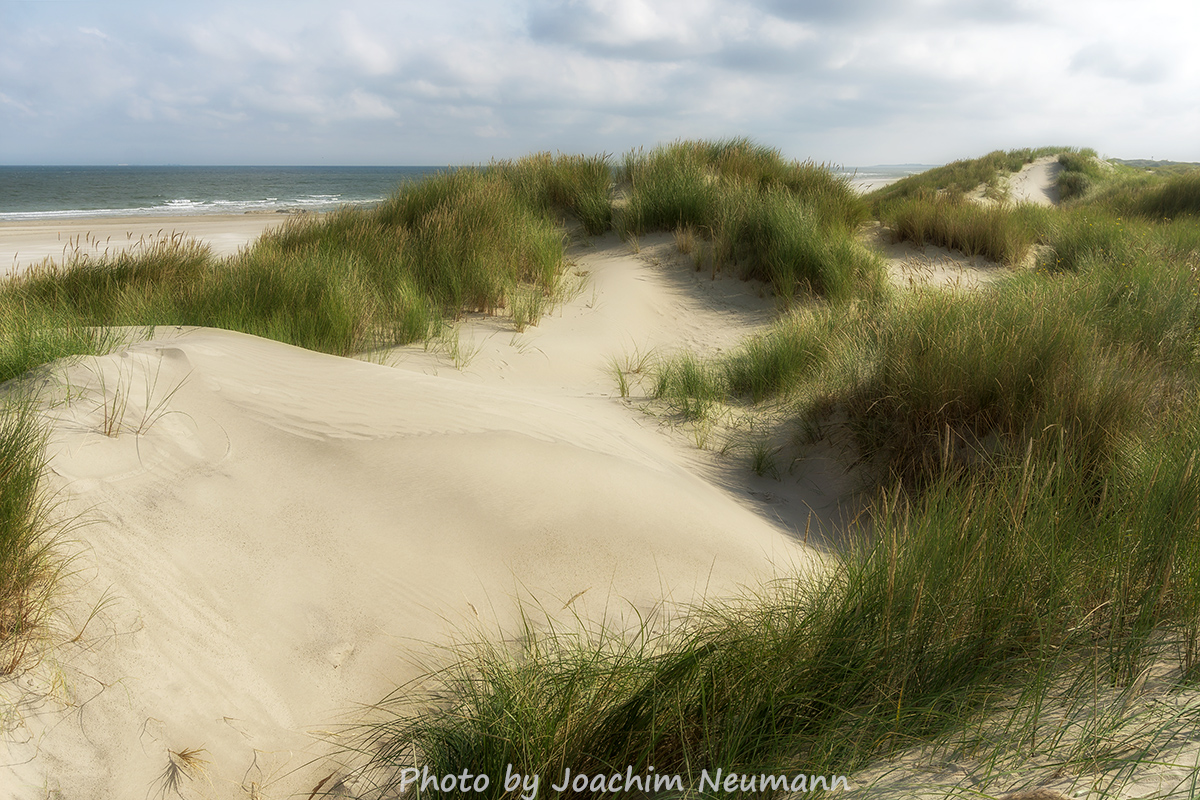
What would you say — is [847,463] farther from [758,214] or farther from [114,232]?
[114,232]

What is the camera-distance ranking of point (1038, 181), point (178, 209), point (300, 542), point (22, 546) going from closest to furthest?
point (22, 546) < point (300, 542) < point (1038, 181) < point (178, 209)

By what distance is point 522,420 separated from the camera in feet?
13.3

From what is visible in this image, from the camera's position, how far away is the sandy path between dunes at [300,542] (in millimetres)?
1954

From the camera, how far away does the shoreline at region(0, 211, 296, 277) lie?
45.6 feet

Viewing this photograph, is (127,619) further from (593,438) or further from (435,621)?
(593,438)

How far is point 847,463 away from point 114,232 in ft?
74.5

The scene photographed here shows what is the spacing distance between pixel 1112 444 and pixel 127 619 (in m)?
4.22

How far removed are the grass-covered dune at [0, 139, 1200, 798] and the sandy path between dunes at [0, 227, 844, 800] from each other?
0.75 ft

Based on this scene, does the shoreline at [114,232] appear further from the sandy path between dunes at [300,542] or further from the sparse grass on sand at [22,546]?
the sparse grass on sand at [22,546]

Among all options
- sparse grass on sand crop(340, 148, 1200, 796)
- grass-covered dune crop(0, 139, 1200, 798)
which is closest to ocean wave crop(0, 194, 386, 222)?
grass-covered dune crop(0, 139, 1200, 798)

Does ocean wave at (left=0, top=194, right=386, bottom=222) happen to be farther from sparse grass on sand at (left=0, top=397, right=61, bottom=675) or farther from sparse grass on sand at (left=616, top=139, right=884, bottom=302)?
sparse grass on sand at (left=0, top=397, right=61, bottom=675)

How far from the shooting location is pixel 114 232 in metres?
19.5

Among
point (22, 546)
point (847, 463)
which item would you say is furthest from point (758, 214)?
point (22, 546)

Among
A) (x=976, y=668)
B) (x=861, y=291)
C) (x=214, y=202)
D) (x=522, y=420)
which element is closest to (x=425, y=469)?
(x=522, y=420)
